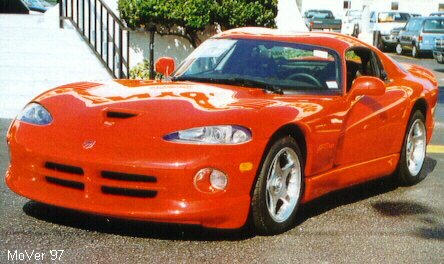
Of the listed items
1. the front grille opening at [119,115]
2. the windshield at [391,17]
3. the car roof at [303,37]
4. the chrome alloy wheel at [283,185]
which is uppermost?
the car roof at [303,37]

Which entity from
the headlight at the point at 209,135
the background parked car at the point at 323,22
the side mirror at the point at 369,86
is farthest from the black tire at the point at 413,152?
Result: the background parked car at the point at 323,22

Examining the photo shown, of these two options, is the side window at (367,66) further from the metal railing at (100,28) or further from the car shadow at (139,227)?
the metal railing at (100,28)

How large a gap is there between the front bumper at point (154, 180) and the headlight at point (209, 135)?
0.05m

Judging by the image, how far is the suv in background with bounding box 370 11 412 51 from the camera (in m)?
36.3

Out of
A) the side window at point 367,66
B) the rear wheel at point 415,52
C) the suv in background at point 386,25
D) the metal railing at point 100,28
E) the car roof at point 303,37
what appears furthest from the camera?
the suv in background at point 386,25

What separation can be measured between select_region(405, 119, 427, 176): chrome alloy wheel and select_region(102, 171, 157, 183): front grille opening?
3286 mm

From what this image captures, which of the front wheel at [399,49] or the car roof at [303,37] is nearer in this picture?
the car roof at [303,37]

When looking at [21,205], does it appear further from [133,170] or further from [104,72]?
Result: [104,72]

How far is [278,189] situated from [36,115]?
1.65 m

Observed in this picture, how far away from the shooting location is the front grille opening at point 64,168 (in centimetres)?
457

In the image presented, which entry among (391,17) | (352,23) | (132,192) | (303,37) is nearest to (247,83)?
(303,37)

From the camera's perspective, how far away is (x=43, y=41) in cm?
1182

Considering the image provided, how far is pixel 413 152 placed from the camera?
7.16 metres

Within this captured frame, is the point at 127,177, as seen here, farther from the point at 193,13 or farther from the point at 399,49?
the point at 399,49
